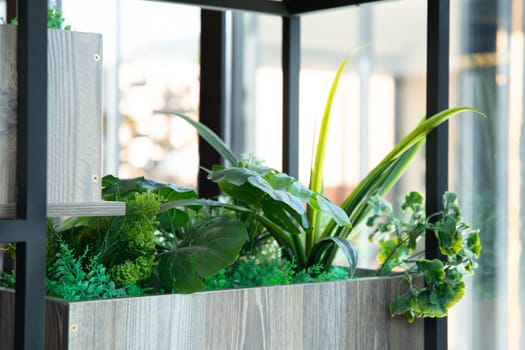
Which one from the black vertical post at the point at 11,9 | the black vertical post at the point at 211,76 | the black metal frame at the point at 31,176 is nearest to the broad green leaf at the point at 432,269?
the black metal frame at the point at 31,176

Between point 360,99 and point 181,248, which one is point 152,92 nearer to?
point 360,99

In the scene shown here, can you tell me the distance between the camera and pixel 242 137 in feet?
9.11

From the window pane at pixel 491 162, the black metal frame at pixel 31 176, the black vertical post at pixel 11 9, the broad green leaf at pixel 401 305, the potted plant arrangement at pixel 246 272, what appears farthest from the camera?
Result: the black vertical post at pixel 11 9

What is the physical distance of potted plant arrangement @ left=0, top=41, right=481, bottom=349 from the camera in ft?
4.04

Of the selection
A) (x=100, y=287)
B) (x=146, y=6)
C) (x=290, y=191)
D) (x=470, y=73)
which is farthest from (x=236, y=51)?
(x=100, y=287)

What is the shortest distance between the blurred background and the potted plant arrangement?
0.24m

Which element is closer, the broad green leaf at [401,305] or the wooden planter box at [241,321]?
the wooden planter box at [241,321]

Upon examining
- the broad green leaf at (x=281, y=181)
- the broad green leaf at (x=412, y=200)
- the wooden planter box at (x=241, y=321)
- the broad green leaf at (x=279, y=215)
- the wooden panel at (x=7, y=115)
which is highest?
the wooden panel at (x=7, y=115)

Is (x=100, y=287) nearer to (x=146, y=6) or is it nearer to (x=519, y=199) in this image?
(x=519, y=199)

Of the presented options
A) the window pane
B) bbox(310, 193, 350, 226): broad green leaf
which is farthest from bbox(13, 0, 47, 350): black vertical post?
the window pane

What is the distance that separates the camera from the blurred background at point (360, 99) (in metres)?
1.87

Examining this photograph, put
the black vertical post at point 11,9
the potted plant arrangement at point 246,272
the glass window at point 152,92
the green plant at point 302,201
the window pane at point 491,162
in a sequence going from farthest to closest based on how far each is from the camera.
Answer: the glass window at point 152,92 → the black vertical post at point 11,9 → the window pane at point 491,162 → the green plant at point 302,201 → the potted plant arrangement at point 246,272

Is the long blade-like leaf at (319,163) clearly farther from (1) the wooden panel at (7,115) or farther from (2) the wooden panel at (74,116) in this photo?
(1) the wooden panel at (7,115)

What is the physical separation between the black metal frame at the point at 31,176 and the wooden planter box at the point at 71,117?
0.9 inches
